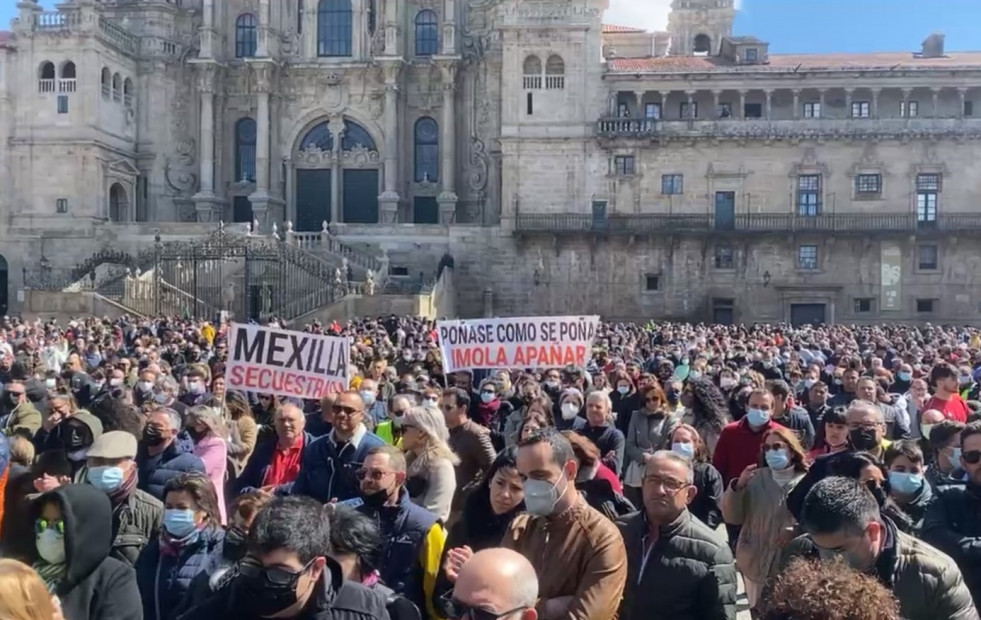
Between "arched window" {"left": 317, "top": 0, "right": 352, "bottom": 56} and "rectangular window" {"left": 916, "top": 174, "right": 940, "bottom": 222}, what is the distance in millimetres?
24853

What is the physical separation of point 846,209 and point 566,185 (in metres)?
11.3

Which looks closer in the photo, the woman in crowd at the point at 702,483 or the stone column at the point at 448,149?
the woman in crowd at the point at 702,483

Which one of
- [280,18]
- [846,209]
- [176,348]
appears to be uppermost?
[280,18]

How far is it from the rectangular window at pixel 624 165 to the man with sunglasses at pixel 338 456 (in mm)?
37725

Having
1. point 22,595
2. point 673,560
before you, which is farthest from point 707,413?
point 22,595

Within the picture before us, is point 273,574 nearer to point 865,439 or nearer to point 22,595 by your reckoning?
point 22,595

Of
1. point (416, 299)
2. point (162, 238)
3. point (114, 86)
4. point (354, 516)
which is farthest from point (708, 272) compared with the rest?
point (354, 516)

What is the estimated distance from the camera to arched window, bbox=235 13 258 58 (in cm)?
4944

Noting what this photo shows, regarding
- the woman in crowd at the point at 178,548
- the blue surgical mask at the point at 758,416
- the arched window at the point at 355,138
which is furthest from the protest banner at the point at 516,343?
the arched window at the point at 355,138

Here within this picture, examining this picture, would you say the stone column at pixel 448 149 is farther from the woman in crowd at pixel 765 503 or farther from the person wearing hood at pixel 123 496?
the person wearing hood at pixel 123 496

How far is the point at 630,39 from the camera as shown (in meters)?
56.9

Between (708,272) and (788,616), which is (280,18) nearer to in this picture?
(708,272)

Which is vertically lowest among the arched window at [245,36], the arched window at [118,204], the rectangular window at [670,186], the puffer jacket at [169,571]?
the puffer jacket at [169,571]

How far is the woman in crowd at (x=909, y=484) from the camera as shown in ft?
20.7
